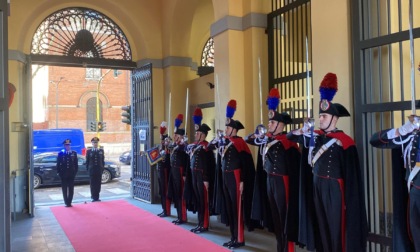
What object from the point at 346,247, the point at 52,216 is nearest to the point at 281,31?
the point at 346,247

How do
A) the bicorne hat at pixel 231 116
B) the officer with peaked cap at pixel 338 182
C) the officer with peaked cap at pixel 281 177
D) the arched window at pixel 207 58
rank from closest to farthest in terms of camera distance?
1. the officer with peaked cap at pixel 338 182
2. the officer with peaked cap at pixel 281 177
3. the bicorne hat at pixel 231 116
4. the arched window at pixel 207 58

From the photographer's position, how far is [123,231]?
21.0 feet

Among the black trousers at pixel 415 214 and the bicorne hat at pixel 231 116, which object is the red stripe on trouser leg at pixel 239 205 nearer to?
the bicorne hat at pixel 231 116

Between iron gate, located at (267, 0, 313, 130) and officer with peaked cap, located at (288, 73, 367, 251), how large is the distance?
183cm

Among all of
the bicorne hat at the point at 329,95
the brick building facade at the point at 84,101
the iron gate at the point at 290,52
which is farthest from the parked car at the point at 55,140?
the bicorne hat at the point at 329,95

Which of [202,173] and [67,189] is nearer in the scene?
[202,173]

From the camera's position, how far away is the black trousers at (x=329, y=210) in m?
3.67

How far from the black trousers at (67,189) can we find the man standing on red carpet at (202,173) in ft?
13.0

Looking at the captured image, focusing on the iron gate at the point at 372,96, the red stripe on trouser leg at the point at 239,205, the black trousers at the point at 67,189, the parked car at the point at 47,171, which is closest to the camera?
the iron gate at the point at 372,96

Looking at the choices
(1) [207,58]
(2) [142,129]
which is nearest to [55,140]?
(2) [142,129]

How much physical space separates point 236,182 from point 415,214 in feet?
8.61

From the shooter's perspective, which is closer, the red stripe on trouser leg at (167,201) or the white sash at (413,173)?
the white sash at (413,173)

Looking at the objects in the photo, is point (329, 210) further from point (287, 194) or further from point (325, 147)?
point (287, 194)

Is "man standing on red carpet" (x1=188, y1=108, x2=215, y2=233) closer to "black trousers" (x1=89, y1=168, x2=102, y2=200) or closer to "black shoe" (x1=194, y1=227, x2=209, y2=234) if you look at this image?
"black shoe" (x1=194, y1=227, x2=209, y2=234)
